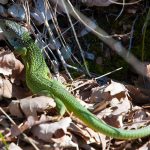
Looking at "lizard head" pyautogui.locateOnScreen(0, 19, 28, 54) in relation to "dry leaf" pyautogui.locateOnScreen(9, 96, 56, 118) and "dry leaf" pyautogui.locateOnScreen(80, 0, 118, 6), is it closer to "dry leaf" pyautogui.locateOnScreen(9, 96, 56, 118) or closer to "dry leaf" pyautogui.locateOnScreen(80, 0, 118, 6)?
"dry leaf" pyautogui.locateOnScreen(80, 0, 118, 6)

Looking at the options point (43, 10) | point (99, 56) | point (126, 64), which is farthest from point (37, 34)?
point (126, 64)

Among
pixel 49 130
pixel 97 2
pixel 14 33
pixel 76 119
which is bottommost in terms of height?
pixel 76 119

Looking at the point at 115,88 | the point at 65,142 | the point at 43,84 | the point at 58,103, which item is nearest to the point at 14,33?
the point at 43,84

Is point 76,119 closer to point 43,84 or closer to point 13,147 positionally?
point 43,84

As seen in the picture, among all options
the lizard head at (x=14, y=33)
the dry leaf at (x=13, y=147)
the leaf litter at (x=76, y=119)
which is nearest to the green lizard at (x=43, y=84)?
the lizard head at (x=14, y=33)

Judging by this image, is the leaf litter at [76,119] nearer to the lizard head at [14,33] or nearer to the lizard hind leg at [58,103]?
the lizard hind leg at [58,103]

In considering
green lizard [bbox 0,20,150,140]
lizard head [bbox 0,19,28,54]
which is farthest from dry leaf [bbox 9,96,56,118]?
lizard head [bbox 0,19,28,54]

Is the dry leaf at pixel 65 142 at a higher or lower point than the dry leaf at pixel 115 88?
lower

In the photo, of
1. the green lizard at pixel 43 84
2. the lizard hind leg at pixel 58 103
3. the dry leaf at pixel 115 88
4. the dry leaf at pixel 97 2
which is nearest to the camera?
the green lizard at pixel 43 84
